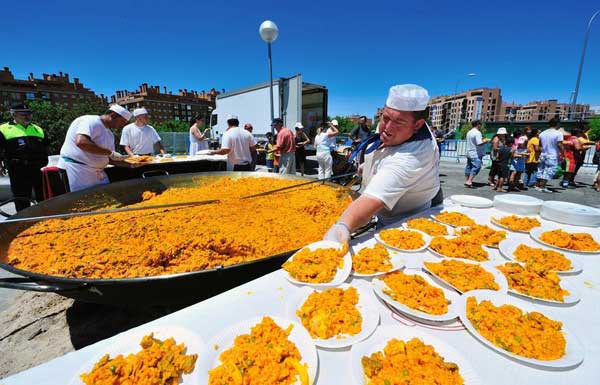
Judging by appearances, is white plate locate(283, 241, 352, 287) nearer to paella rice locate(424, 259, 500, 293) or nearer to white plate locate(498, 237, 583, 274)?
paella rice locate(424, 259, 500, 293)

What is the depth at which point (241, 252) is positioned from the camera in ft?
5.65

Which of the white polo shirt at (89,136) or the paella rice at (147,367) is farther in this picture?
the white polo shirt at (89,136)

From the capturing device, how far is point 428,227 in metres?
1.67

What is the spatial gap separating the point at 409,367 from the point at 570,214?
1938mm

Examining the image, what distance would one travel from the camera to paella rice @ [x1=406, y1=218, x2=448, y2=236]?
1.62 m

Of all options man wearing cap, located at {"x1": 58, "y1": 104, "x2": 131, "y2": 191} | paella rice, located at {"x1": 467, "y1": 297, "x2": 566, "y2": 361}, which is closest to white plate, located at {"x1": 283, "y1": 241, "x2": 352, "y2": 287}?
paella rice, located at {"x1": 467, "y1": 297, "x2": 566, "y2": 361}

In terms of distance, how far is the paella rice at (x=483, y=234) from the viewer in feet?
4.93

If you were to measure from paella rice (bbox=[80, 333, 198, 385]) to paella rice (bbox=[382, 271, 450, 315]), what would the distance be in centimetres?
72

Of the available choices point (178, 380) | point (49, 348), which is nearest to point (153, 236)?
point (49, 348)

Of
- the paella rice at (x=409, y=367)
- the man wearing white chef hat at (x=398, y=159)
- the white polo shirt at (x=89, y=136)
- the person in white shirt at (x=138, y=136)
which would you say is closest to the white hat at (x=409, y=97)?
the man wearing white chef hat at (x=398, y=159)

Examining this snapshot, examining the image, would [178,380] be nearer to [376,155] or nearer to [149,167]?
[376,155]

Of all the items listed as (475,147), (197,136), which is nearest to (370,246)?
(197,136)

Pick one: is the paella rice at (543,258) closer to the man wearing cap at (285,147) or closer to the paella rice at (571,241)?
the paella rice at (571,241)

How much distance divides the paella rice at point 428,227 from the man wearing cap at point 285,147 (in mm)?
5291
